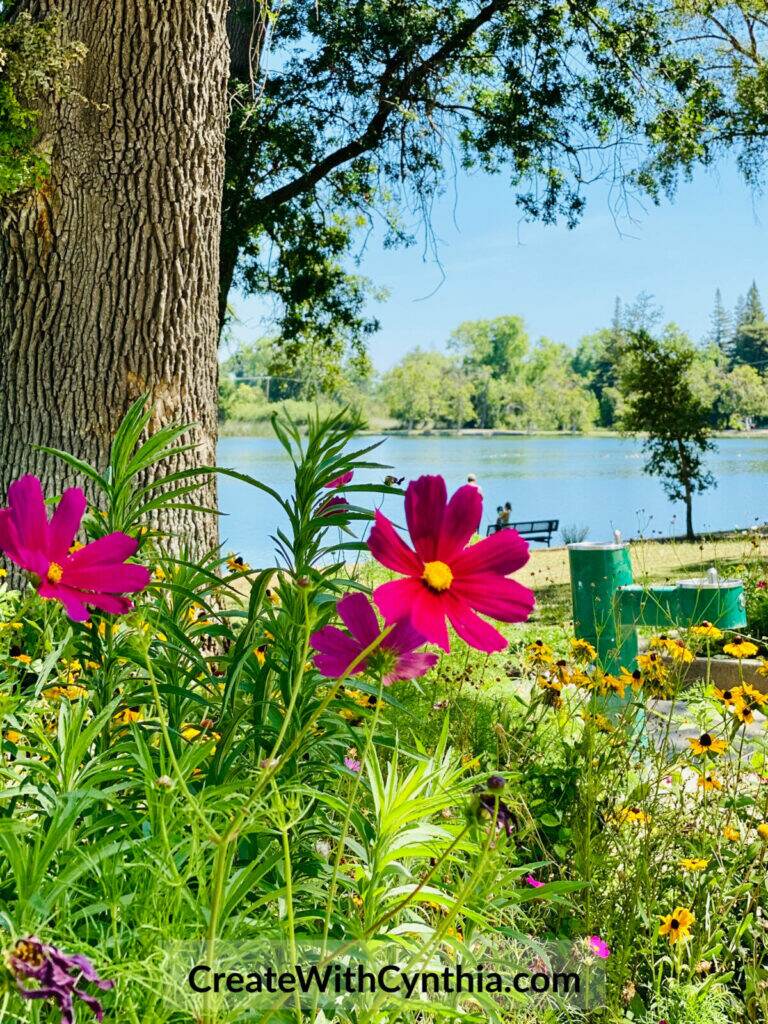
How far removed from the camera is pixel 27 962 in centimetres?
69

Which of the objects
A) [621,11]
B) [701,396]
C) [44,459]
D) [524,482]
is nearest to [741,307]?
[524,482]

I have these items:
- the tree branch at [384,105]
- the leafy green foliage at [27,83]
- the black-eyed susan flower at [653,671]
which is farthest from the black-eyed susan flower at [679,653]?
the tree branch at [384,105]

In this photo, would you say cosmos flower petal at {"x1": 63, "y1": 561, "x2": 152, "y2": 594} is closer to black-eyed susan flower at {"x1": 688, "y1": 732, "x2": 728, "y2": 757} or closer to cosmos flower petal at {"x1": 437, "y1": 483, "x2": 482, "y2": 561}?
cosmos flower petal at {"x1": 437, "y1": 483, "x2": 482, "y2": 561}

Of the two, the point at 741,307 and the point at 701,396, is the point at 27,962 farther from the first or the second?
the point at 741,307

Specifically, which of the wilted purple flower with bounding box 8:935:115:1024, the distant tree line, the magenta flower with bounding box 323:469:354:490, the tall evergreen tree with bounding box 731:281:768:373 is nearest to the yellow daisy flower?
the magenta flower with bounding box 323:469:354:490

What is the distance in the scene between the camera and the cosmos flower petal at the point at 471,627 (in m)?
1.04

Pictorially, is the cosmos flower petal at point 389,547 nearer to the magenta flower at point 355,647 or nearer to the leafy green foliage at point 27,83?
the magenta flower at point 355,647

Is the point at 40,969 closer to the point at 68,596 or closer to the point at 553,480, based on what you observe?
the point at 68,596

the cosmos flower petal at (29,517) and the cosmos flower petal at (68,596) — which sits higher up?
the cosmos flower petal at (29,517)

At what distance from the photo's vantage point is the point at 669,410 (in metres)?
20.5

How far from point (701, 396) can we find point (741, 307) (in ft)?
359

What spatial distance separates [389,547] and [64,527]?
1.56ft

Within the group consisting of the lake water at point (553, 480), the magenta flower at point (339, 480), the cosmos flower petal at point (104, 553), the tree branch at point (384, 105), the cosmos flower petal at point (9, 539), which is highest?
the tree branch at point (384, 105)

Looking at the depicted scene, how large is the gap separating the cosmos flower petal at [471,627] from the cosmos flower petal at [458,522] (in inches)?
2.4
